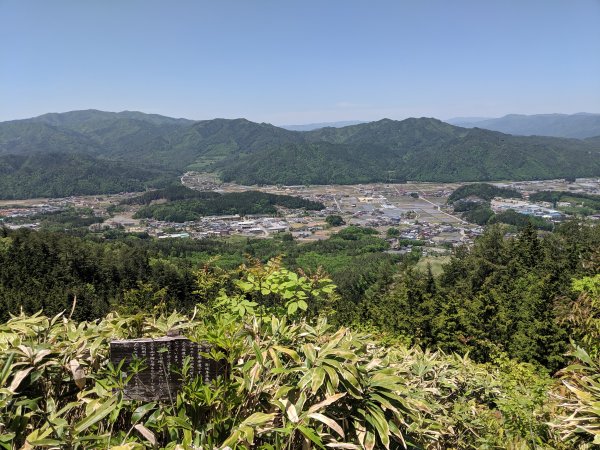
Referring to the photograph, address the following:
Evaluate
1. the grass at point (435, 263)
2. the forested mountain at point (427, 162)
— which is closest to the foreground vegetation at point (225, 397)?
the grass at point (435, 263)

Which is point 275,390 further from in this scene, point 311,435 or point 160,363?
point 160,363

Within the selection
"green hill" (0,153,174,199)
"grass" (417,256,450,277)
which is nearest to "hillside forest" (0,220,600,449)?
"grass" (417,256,450,277)

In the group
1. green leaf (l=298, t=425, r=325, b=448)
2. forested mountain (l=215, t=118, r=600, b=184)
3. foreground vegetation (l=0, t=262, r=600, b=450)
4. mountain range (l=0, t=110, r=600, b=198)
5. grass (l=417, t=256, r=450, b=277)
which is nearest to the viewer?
green leaf (l=298, t=425, r=325, b=448)

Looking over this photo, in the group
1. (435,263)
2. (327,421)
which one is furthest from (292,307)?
(435,263)

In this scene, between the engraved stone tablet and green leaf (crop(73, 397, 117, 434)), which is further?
the engraved stone tablet

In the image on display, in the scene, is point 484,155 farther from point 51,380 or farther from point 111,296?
point 51,380

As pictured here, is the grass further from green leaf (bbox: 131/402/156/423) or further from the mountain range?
the mountain range
